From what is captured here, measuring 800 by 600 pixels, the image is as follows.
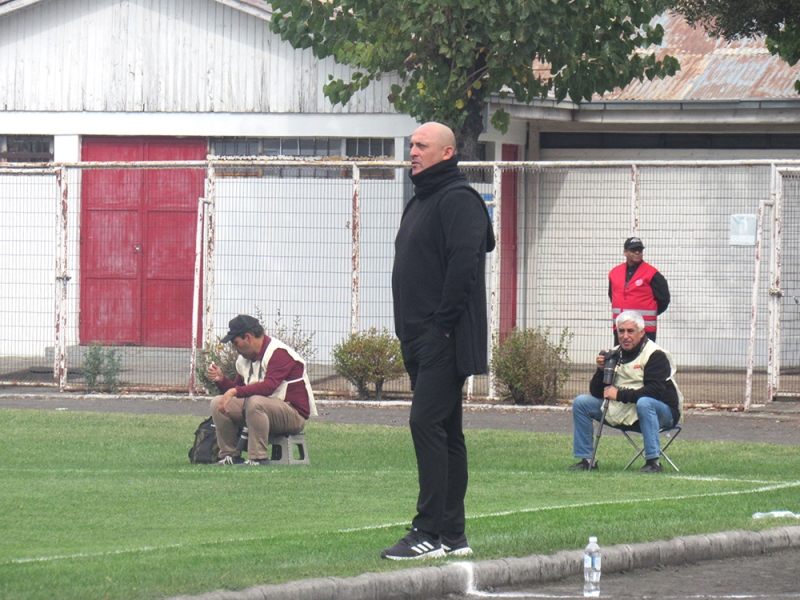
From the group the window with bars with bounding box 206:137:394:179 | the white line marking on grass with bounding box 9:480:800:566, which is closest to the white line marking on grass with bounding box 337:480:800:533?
the white line marking on grass with bounding box 9:480:800:566

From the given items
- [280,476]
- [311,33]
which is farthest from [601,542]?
[311,33]

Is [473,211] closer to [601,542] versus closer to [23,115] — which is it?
[601,542]

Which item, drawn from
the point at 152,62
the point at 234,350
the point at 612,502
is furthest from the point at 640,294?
the point at 152,62

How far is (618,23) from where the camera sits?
627 inches

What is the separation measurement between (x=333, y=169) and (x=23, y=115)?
487cm

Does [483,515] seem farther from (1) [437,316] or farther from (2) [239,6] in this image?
(2) [239,6]

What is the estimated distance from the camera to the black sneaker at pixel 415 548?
6.69 meters

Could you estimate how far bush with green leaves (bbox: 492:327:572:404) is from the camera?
1540 cm

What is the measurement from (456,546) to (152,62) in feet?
45.0

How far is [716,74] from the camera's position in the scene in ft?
67.4

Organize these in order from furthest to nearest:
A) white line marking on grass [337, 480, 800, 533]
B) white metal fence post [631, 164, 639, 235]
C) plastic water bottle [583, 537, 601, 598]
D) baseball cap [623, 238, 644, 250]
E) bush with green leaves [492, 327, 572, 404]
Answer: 1. bush with green leaves [492, 327, 572, 404]
2. white metal fence post [631, 164, 639, 235]
3. baseball cap [623, 238, 644, 250]
4. white line marking on grass [337, 480, 800, 533]
5. plastic water bottle [583, 537, 601, 598]

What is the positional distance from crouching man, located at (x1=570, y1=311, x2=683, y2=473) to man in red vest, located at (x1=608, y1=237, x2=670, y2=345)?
310cm

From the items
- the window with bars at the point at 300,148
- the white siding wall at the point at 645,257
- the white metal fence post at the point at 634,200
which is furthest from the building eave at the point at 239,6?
the white metal fence post at the point at 634,200

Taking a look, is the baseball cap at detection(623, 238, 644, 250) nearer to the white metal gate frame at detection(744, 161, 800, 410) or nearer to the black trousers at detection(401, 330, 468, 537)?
the white metal gate frame at detection(744, 161, 800, 410)
